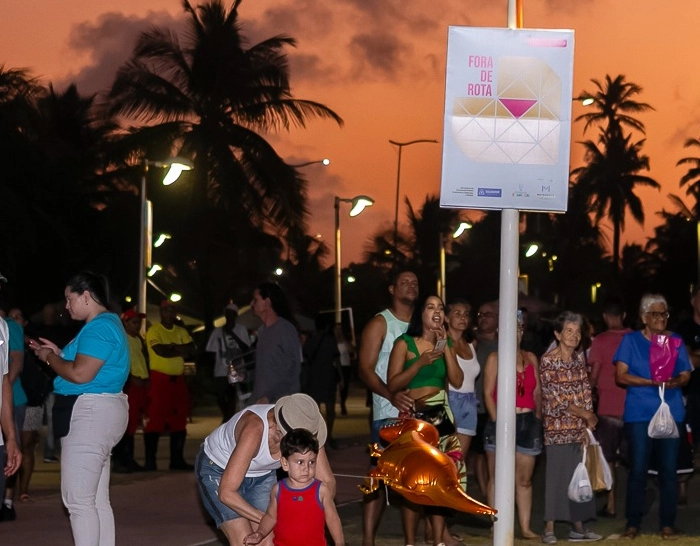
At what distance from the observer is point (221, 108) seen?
41.3 meters

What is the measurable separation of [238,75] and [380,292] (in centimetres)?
5575

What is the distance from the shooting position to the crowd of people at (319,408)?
6.91 m

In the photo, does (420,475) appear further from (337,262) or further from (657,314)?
(337,262)

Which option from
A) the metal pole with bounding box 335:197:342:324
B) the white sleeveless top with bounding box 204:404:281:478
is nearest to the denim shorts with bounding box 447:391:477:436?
the white sleeveless top with bounding box 204:404:281:478

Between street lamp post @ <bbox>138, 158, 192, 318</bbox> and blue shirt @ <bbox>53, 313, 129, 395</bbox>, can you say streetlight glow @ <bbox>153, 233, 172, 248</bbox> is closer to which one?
street lamp post @ <bbox>138, 158, 192, 318</bbox>

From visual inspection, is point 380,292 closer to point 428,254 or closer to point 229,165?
point 428,254

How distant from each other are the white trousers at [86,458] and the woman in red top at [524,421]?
3.71 m

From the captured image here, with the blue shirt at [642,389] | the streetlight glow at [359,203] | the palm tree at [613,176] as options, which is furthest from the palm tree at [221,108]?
the palm tree at [613,176]

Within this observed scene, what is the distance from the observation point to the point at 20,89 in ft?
138

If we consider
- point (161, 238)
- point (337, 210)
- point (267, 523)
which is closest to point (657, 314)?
point (267, 523)

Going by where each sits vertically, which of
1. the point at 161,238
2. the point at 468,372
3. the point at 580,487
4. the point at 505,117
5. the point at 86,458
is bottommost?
the point at 580,487

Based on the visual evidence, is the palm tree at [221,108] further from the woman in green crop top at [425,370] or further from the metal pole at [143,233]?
the woman in green crop top at [425,370]

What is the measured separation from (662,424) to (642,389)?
13.3 inches

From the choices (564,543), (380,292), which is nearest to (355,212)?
(564,543)
